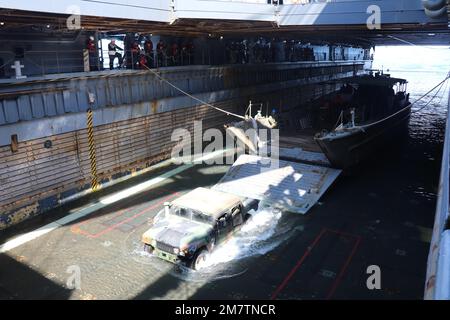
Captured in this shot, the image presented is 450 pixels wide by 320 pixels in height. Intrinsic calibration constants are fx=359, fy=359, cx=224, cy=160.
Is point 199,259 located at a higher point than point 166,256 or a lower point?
lower

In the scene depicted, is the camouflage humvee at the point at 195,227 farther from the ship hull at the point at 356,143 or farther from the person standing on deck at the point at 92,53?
the person standing on deck at the point at 92,53

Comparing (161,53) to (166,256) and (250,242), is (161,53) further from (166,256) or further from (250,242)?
(166,256)

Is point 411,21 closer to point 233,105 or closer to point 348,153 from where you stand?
point 348,153

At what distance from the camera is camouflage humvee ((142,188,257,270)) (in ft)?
33.2

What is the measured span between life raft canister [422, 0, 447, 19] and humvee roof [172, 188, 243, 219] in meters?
9.48

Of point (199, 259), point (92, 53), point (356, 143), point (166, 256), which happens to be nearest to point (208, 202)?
point (199, 259)

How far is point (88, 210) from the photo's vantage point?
582 inches

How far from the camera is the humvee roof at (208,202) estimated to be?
11148 mm

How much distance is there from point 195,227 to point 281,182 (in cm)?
656

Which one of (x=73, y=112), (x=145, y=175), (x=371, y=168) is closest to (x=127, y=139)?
(x=145, y=175)

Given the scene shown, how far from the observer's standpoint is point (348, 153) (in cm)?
1675

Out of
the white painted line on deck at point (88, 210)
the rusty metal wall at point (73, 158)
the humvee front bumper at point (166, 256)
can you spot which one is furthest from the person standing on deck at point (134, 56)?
the humvee front bumper at point (166, 256)

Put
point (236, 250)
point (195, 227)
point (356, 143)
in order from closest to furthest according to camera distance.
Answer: point (195, 227)
point (236, 250)
point (356, 143)

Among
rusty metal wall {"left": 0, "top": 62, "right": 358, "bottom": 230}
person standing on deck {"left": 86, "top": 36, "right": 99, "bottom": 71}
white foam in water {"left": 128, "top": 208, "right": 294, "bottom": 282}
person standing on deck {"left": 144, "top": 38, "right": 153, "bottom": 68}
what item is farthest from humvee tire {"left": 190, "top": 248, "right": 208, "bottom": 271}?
person standing on deck {"left": 144, "top": 38, "right": 153, "bottom": 68}
